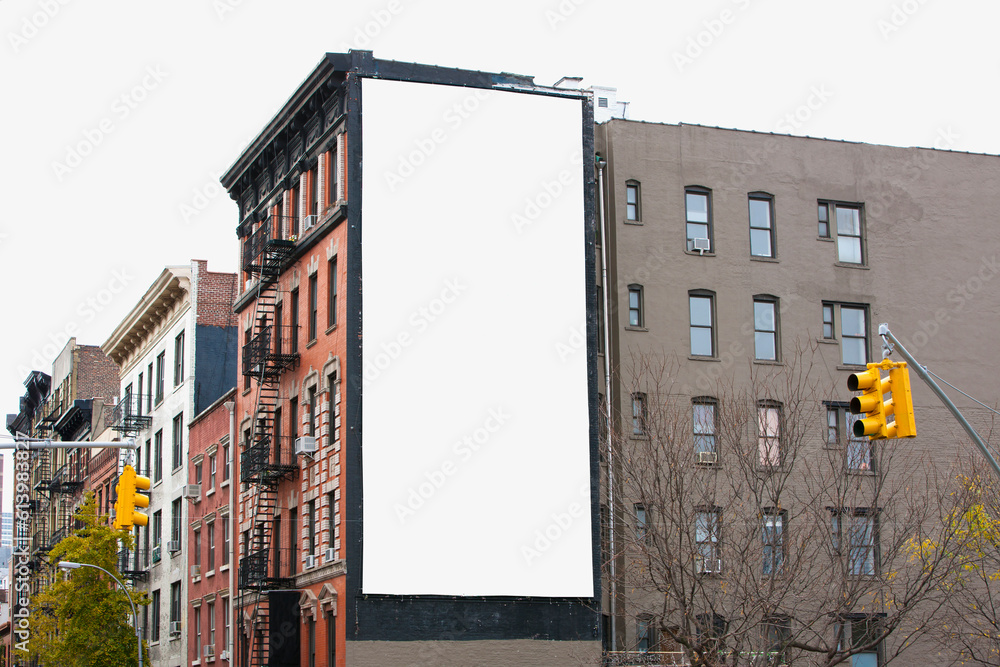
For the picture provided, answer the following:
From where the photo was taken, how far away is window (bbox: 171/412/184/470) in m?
58.6

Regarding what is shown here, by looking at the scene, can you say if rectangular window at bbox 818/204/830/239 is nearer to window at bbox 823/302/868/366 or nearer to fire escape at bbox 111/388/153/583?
window at bbox 823/302/868/366

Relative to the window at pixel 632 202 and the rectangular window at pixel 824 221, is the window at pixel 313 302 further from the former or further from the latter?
the rectangular window at pixel 824 221

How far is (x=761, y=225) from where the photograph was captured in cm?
4450

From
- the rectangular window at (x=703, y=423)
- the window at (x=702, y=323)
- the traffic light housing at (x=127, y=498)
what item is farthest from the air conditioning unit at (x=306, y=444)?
the traffic light housing at (x=127, y=498)

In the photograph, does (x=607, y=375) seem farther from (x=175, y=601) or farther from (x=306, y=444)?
(x=175, y=601)

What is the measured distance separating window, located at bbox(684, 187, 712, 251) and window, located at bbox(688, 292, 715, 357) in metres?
1.68

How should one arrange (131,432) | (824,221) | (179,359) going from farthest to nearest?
(131,432) → (179,359) → (824,221)

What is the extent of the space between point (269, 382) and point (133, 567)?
22.0 m

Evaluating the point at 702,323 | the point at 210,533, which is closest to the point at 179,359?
the point at 210,533

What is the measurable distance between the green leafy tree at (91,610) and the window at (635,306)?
24767mm

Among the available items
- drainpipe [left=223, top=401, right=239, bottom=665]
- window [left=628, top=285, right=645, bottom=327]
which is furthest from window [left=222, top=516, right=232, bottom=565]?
window [left=628, top=285, right=645, bottom=327]

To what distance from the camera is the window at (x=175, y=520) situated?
57463 mm

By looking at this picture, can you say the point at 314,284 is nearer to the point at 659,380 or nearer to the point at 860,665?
the point at 659,380

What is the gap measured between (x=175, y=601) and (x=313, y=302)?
20.9 meters
